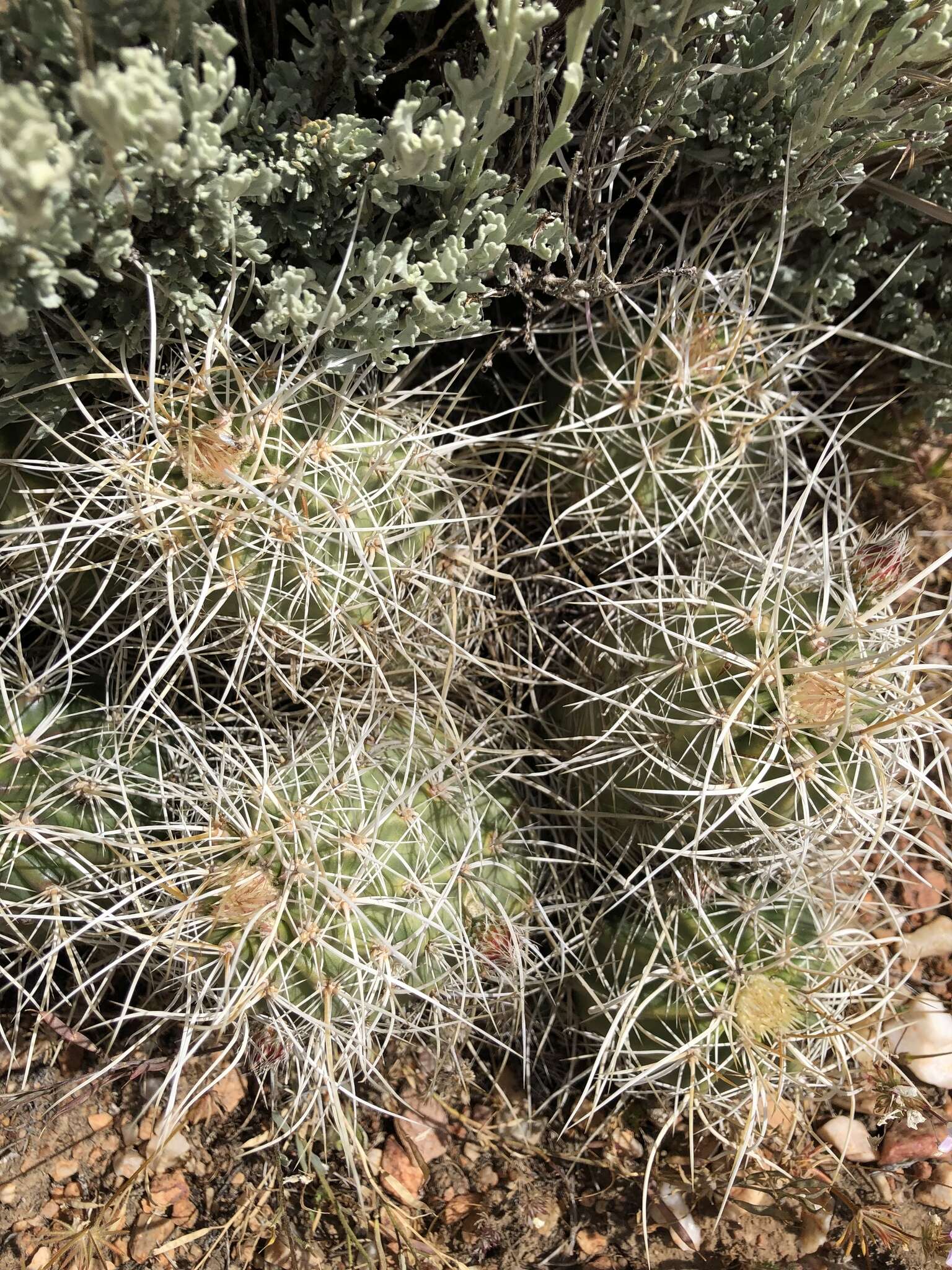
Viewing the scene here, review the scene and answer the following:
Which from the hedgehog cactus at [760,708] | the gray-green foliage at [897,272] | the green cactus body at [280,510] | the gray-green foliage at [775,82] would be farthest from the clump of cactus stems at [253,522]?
the gray-green foliage at [897,272]

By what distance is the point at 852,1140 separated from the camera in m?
1.95

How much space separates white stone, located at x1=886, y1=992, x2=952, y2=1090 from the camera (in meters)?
2.02

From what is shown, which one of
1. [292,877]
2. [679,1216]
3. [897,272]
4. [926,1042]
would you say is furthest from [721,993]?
[897,272]

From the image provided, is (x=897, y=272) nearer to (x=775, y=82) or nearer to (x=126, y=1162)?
(x=775, y=82)

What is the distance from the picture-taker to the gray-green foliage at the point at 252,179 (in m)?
1.17

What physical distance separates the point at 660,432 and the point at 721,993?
1.05 m

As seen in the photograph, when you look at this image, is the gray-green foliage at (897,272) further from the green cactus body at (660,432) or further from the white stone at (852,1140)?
the white stone at (852,1140)

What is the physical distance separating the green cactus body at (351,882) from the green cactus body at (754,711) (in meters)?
0.31

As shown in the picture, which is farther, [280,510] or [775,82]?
[775,82]

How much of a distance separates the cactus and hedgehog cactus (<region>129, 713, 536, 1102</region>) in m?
0.21

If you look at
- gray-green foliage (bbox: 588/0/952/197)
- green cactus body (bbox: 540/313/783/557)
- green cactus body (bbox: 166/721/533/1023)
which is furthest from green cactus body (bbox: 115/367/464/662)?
gray-green foliage (bbox: 588/0/952/197)

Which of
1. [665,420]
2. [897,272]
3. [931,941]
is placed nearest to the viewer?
[665,420]

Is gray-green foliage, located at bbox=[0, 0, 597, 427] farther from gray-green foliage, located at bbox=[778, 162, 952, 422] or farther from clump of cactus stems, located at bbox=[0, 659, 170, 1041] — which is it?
gray-green foliage, located at bbox=[778, 162, 952, 422]

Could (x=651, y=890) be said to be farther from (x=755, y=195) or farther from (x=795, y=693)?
(x=755, y=195)
